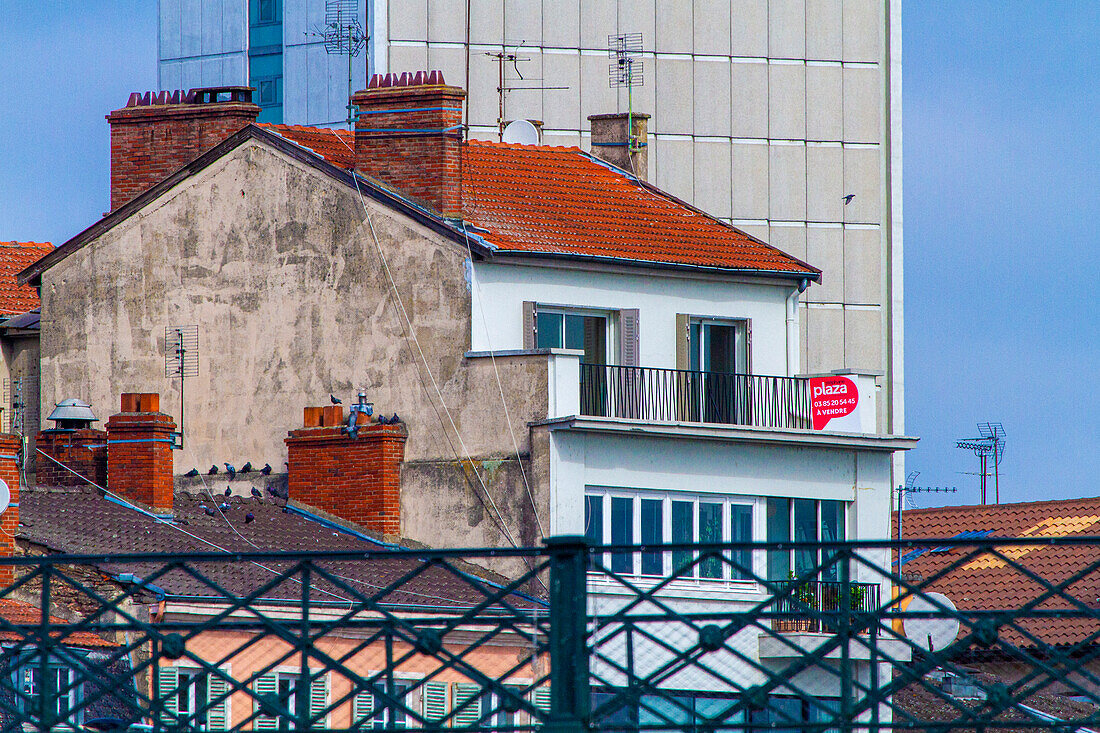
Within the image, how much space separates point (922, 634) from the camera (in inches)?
1309

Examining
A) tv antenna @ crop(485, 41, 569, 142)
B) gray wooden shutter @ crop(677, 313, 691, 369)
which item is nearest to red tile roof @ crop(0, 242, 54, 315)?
gray wooden shutter @ crop(677, 313, 691, 369)

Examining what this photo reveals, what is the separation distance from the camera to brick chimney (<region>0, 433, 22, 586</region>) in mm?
23766

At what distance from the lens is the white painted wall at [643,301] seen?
102 ft

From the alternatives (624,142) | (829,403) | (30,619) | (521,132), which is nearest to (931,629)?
(829,403)

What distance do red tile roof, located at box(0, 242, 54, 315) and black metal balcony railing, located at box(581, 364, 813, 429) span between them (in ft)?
37.4

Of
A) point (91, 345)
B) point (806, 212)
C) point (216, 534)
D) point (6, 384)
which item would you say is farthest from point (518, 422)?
point (806, 212)

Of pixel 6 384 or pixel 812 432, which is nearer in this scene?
pixel 812 432

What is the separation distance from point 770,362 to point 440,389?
235 inches

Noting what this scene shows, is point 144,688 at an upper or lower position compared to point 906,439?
lower

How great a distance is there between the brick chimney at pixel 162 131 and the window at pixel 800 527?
1067 centimetres

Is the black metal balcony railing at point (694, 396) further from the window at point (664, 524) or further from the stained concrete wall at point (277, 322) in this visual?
the stained concrete wall at point (277, 322)

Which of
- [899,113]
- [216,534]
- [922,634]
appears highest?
[899,113]

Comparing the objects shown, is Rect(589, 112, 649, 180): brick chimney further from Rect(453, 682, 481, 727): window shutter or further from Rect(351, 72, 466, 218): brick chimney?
Rect(453, 682, 481, 727): window shutter

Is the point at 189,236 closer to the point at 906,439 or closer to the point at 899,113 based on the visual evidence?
the point at 906,439
